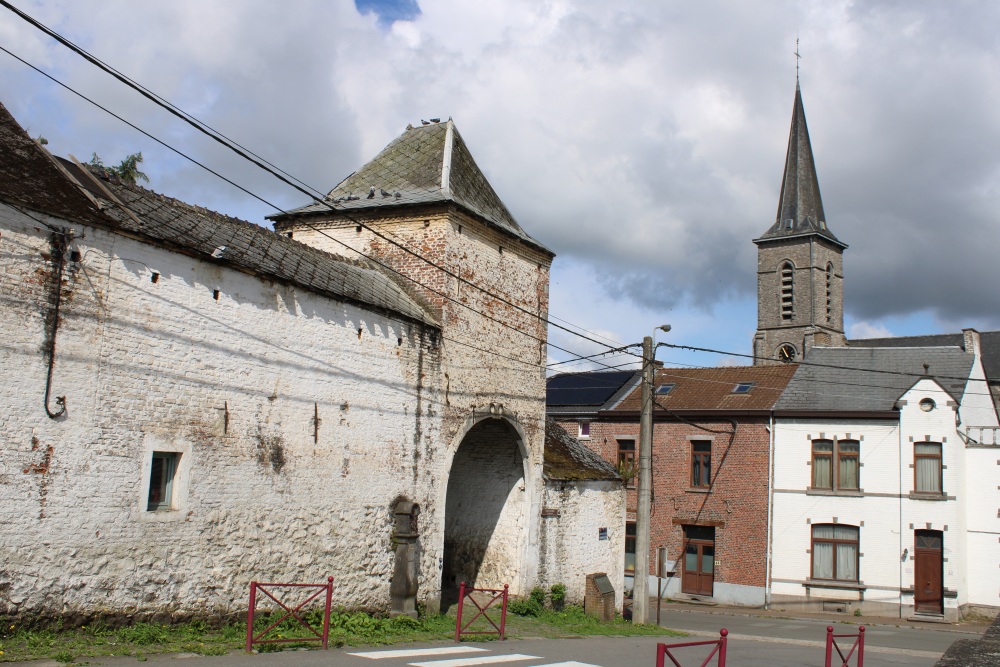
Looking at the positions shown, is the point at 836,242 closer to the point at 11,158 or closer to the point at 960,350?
the point at 960,350

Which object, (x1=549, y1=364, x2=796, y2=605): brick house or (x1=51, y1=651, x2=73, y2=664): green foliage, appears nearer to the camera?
(x1=51, y1=651, x2=73, y2=664): green foliage

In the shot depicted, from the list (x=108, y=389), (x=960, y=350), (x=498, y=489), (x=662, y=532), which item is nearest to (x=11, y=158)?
(x=108, y=389)

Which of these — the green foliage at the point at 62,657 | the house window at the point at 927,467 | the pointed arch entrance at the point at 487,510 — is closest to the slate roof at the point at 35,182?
the green foliage at the point at 62,657

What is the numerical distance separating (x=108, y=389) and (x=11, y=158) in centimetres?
297

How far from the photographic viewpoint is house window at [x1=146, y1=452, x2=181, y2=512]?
429 inches

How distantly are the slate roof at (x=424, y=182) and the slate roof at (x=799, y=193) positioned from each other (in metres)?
45.8

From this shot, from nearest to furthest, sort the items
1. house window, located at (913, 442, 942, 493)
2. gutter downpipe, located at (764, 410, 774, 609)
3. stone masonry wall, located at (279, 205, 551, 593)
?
stone masonry wall, located at (279, 205, 551, 593) → house window, located at (913, 442, 942, 493) → gutter downpipe, located at (764, 410, 774, 609)

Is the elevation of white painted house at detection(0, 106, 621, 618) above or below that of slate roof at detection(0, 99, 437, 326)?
below

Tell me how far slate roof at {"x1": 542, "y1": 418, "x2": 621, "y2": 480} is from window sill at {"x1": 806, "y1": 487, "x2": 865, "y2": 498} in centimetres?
775

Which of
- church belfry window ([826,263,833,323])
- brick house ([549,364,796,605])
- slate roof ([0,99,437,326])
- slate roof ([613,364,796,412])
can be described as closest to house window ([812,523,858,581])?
brick house ([549,364,796,605])

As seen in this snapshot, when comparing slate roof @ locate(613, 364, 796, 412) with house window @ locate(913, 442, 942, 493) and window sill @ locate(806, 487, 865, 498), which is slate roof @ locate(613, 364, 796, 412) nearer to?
window sill @ locate(806, 487, 865, 498)

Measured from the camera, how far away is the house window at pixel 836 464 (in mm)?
25250

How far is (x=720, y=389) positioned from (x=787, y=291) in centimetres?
3483

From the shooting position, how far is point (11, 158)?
10.3 meters
